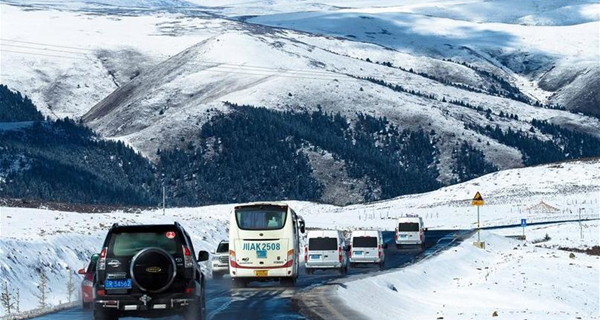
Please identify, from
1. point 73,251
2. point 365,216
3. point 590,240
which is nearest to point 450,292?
point 73,251

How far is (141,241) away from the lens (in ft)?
78.3

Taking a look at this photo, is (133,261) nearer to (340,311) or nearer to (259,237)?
(340,311)

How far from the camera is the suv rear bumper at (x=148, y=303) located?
2345 cm

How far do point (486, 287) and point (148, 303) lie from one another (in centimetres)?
2955

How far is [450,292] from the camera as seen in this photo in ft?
160

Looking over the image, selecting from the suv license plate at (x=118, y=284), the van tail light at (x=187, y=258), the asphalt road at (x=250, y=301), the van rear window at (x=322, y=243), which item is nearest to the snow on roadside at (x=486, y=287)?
the asphalt road at (x=250, y=301)

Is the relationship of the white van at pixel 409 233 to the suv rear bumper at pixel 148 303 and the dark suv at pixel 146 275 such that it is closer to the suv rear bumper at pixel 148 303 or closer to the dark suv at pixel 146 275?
the dark suv at pixel 146 275

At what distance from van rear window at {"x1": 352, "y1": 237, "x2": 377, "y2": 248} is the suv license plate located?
130 feet

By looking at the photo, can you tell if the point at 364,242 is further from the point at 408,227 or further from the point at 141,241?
the point at 141,241

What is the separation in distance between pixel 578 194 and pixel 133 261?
135 metres

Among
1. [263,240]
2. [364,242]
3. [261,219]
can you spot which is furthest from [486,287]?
[364,242]

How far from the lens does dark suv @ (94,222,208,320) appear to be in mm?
23328

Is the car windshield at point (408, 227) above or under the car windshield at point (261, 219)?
under

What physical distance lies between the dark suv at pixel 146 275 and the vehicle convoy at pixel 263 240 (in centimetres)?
1913
